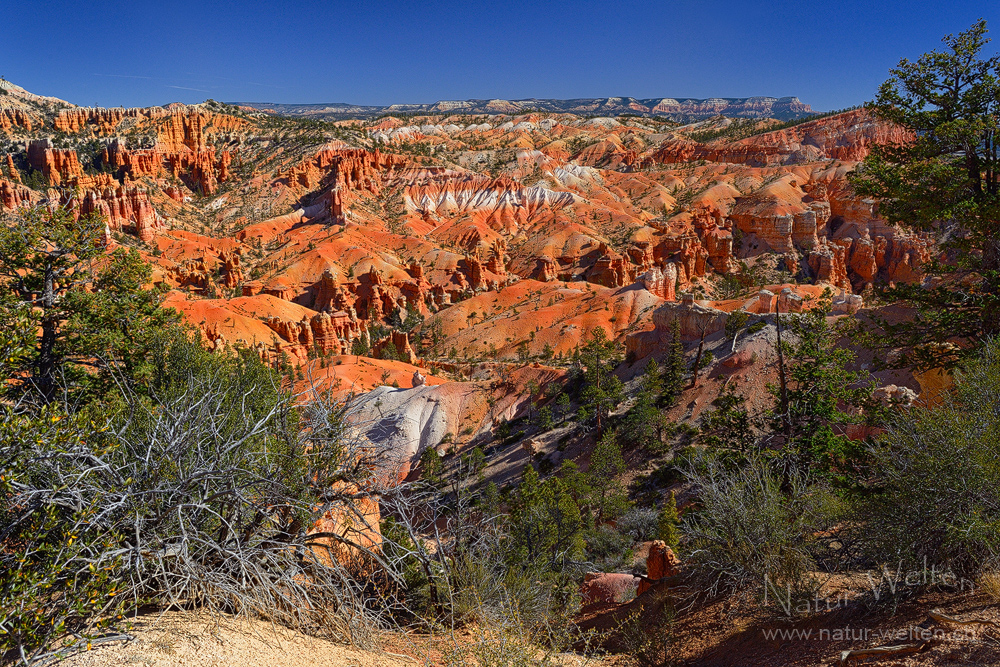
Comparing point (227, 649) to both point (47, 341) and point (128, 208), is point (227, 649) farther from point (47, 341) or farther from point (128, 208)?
point (128, 208)

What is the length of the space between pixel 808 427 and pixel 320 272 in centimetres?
7438

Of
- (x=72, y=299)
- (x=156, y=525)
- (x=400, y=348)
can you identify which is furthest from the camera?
(x=400, y=348)

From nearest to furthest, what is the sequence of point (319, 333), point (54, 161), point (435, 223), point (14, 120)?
point (319, 333) → point (54, 161) → point (435, 223) → point (14, 120)

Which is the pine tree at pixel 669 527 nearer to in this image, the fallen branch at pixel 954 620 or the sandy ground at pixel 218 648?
the fallen branch at pixel 954 620

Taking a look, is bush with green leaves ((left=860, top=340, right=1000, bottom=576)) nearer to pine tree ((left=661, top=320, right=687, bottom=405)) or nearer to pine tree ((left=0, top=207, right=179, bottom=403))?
pine tree ((left=0, top=207, right=179, bottom=403))

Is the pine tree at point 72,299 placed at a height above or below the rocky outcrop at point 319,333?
above

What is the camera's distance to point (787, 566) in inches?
281

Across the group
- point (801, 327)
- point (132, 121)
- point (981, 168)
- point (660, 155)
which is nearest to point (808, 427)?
point (801, 327)

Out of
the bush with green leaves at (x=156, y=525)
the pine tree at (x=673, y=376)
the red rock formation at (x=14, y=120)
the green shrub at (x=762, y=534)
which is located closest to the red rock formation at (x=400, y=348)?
the pine tree at (x=673, y=376)

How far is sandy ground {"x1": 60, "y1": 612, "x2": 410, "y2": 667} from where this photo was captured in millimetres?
4672

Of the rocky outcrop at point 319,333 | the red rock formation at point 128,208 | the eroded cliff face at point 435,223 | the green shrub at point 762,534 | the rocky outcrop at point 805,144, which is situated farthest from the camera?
the rocky outcrop at point 805,144

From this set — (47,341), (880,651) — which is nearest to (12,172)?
(47,341)

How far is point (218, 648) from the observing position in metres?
5.02

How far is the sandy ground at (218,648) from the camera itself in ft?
15.3
